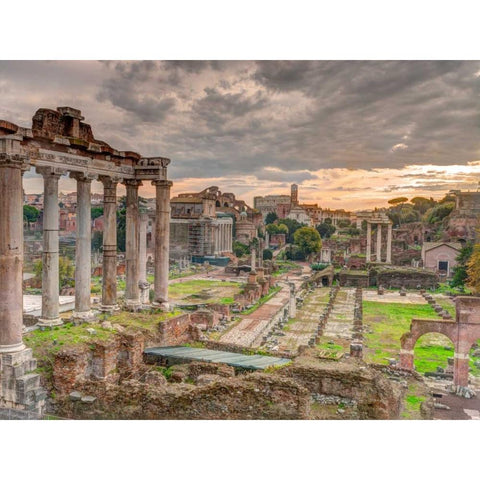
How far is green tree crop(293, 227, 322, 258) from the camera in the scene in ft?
88.8

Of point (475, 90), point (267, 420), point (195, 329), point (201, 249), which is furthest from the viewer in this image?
point (201, 249)

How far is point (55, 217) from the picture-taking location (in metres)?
7.98

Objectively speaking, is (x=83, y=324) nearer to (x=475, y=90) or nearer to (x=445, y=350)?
(x=475, y=90)

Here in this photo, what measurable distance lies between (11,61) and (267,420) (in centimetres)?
892

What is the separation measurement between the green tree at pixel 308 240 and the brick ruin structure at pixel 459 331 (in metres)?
16.4

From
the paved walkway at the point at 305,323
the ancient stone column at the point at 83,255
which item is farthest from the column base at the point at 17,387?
the paved walkway at the point at 305,323

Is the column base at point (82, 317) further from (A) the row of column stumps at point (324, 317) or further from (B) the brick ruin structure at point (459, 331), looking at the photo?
(A) the row of column stumps at point (324, 317)

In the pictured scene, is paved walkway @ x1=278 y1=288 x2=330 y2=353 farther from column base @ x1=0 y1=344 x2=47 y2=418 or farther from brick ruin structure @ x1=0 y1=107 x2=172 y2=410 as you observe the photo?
column base @ x1=0 y1=344 x2=47 y2=418

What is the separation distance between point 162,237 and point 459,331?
7307 millimetres

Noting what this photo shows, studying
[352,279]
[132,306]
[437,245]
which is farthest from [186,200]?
[132,306]

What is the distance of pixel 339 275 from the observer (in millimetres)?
22344

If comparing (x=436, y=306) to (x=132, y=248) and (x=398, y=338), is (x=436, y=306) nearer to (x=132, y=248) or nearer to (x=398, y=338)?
(x=398, y=338)

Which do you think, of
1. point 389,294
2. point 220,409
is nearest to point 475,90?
point 220,409

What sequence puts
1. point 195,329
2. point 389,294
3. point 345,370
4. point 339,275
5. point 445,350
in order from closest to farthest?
1. point 345,370
2. point 195,329
3. point 445,350
4. point 389,294
5. point 339,275
